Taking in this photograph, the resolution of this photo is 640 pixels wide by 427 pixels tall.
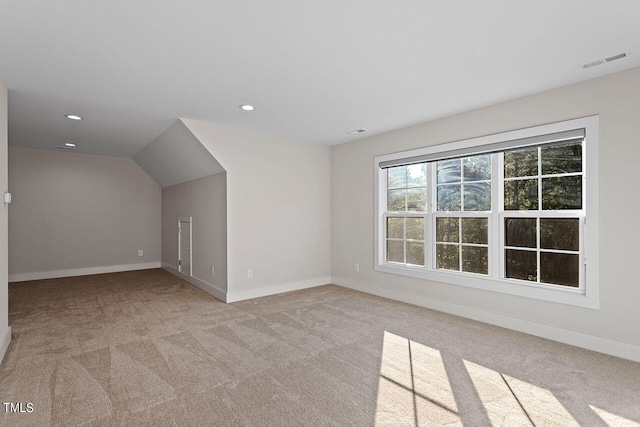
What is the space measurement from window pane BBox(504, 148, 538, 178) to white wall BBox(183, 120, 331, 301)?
2.89 m

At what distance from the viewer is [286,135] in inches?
195

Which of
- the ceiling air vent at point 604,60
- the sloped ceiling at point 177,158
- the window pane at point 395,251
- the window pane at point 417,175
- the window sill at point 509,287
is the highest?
the ceiling air vent at point 604,60

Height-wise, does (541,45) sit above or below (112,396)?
above

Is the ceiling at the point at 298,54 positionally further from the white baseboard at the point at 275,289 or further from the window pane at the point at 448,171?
the white baseboard at the point at 275,289

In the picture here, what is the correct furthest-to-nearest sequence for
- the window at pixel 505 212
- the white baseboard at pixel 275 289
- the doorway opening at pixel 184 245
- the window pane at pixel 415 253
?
1. the doorway opening at pixel 184 245
2. the white baseboard at pixel 275 289
3. the window pane at pixel 415 253
4. the window at pixel 505 212

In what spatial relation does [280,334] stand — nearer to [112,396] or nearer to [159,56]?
[112,396]

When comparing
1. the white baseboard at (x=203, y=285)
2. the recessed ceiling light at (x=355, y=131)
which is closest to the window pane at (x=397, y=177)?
the recessed ceiling light at (x=355, y=131)

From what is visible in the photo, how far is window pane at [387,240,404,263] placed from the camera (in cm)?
464

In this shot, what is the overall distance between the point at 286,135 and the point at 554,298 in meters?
3.92

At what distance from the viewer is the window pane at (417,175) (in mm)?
4375

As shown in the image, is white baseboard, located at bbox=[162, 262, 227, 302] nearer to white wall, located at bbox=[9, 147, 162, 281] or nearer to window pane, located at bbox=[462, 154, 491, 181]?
white wall, located at bbox=[9, 147, 162, 281]

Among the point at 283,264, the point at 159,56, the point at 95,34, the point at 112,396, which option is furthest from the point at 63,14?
the point at 283,264

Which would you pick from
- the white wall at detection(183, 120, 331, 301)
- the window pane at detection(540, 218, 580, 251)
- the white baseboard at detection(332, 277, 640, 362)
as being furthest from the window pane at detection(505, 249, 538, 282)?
the white wall at detection(183, 120, 331, 301)

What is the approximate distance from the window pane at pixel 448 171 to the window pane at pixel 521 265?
3.57 ft
